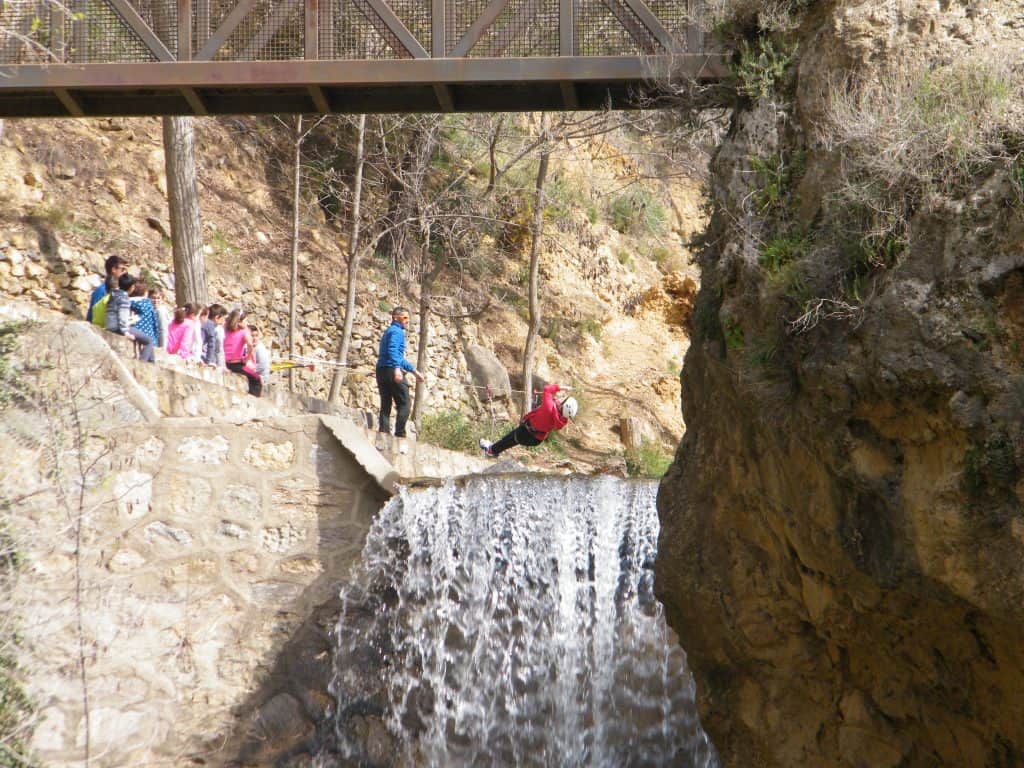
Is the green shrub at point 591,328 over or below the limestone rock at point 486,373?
over

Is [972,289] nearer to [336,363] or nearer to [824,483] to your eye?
[824,483]

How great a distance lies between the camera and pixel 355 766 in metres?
9.62

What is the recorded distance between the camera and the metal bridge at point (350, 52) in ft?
29.6

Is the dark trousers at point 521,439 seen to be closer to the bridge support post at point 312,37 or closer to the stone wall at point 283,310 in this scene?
the stone wall at point 283,310

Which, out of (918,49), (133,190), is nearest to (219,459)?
(918,49)

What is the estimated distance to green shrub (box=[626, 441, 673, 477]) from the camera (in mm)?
19031

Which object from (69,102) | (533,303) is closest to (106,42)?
(69,102)

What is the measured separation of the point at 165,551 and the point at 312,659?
1.34 m

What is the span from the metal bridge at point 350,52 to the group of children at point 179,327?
2.21 m

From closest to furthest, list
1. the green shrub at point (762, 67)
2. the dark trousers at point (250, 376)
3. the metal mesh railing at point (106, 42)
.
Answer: the green shrub at point (762, 67), the metal mesh railing at point (106, 42), the dark trousers at point (250, 376)

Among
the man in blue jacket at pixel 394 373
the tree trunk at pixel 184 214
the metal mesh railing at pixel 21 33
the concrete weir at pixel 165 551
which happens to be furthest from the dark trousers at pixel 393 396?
the metal mesh railing at pixel 21 33

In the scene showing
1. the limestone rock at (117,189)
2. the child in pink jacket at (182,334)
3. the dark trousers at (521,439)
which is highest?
the limestone rock at (117,189)

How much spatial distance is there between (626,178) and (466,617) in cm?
1817

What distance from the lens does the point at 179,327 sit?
519 inches
